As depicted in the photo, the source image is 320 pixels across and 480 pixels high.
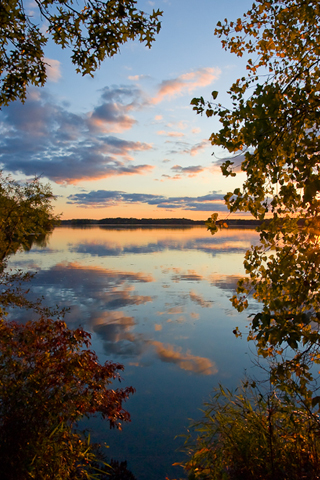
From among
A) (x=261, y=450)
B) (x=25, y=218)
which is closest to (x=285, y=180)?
(x=261, y=450)

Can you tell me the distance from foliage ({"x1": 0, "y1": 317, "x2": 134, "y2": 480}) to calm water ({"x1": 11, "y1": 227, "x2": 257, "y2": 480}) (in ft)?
3.89

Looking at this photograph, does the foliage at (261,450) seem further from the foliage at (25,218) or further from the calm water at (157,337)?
the foliage at (25,218)

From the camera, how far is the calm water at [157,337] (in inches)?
246

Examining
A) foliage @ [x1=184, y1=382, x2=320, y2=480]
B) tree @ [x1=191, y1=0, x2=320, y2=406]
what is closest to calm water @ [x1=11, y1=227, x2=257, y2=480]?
foliage @ [x1=184, y1=382, x2=320, y2=480]

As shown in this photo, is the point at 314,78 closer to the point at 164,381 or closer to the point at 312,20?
the point at 312,20

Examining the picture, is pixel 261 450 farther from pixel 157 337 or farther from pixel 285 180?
pixel 157 337

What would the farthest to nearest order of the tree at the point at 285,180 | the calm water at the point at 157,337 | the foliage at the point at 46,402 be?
the calm water at the point at 157,337
the foliage at the point at 46,402
the tree at the point at 285,180

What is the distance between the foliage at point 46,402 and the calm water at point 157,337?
3.89 ft

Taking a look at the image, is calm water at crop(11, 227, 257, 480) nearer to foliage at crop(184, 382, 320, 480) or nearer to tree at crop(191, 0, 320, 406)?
foliage at crop(184, 382, 320, 480)

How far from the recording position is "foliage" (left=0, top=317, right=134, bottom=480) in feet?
14.0

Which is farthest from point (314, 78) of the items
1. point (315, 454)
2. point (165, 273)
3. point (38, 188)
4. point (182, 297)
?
point (165, 273)

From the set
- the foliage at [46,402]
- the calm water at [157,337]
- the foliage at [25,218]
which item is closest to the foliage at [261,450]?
the calm water at [157,337]

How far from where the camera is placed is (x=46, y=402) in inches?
183

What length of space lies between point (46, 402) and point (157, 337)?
267 inches
